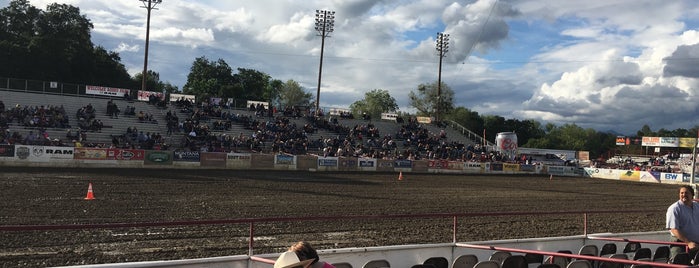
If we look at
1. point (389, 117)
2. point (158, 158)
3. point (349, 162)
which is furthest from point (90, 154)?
point (389, 117)

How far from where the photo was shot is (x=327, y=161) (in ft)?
123

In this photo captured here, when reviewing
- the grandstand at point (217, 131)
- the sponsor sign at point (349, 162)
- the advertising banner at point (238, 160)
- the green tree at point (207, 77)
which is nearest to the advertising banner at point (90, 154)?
the grandstand at point (217, 131)

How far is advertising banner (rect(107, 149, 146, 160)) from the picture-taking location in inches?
1172

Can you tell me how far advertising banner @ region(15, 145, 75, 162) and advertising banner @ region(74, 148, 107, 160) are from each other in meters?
0.29

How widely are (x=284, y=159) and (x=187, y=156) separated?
20.7 ft

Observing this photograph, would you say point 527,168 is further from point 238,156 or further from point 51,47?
point 51,47

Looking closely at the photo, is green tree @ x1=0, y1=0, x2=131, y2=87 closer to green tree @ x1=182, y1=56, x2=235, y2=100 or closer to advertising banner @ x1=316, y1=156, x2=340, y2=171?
green tree @ x1=182, y1=56, x2=235, y2=100

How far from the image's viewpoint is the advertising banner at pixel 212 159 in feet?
107

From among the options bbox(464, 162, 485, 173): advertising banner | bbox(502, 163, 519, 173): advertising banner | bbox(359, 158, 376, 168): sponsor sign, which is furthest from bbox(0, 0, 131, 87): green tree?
bbox(502, 163, 519, 173): advertising banner

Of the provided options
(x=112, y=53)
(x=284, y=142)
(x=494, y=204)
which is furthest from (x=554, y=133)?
(x=494, y=204)

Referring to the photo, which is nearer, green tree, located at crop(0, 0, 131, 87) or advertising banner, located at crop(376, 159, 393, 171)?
advertising banner, located at crop(376, 159, 393, 171)

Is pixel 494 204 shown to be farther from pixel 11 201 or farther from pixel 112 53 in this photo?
pixel 112 53

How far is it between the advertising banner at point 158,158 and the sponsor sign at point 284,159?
21.9ft

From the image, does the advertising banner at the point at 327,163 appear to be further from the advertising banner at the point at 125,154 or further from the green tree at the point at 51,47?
the green tree at the point at 51,47
